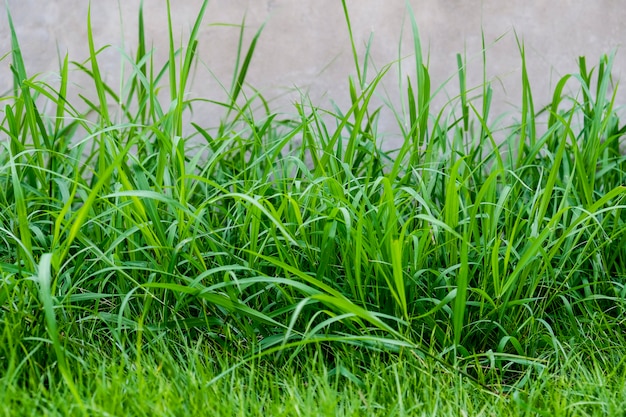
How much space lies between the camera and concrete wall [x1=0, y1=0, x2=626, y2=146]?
88.9 inches

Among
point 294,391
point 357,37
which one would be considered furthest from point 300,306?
point 357,37

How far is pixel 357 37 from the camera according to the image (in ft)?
7.53

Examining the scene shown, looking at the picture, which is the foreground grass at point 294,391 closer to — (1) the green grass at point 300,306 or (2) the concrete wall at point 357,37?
(1) the green grass at point 300,306

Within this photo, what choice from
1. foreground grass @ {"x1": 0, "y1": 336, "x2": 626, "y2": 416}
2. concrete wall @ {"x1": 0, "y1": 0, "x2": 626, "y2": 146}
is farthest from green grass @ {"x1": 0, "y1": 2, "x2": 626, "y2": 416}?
concrete wall @ {"x1": 0, "y1": 0, "x2": 626, "y2": 146}

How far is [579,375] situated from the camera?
1.29m

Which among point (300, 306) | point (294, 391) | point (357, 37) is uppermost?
point (357, 37)

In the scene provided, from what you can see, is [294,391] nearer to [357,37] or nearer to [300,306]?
[300,306]

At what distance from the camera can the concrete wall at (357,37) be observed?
2.26 m

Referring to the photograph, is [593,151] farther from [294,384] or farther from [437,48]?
[294,384]

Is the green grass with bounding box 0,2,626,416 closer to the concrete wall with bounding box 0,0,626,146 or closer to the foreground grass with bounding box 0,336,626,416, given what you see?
the foreground grass with bounding box 0,336,626,416

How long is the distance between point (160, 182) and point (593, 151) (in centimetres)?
101

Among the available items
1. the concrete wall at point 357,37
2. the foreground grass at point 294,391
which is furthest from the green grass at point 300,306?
the concrete wall at point 357,37

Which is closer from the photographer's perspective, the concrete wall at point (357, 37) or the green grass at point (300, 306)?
the green grass at point (300, 306)

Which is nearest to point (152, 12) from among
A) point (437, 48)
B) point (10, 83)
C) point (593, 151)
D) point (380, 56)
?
point (10, 83)
